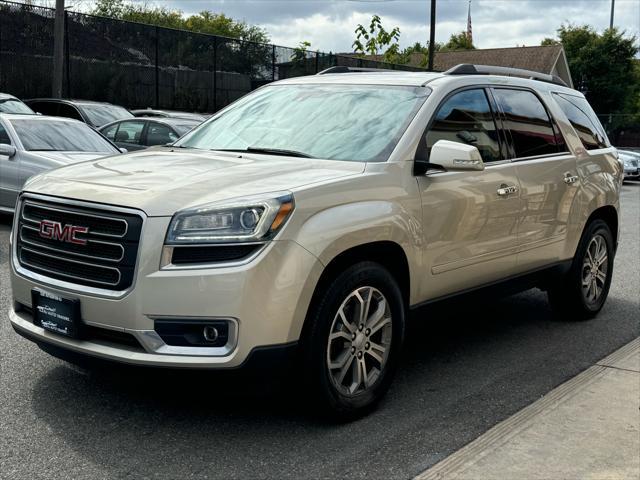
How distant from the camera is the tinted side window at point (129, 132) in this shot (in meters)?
15.2

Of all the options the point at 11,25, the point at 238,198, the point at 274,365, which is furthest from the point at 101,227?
the point at 11,25

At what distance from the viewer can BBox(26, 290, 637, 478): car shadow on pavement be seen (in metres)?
3.76

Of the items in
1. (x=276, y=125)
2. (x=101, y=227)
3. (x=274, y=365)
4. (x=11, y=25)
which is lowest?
(x=274, y=365)

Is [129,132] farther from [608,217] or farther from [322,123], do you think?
[322,123]

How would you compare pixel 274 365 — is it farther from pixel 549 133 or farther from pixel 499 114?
pixel 549 133

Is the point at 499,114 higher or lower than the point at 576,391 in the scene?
higher

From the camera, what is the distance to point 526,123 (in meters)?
5.89

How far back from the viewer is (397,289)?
175 inches

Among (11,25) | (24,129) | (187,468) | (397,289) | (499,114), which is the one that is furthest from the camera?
(11,25)

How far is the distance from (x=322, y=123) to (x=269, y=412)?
1.77 meters

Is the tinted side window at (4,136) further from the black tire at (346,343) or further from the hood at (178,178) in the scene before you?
the black tire at (346,343)

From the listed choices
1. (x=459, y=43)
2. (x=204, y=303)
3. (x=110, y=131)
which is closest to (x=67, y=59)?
(x=110, y=131)

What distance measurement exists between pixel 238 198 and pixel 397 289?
1112mm

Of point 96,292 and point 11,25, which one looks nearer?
point 96,292
